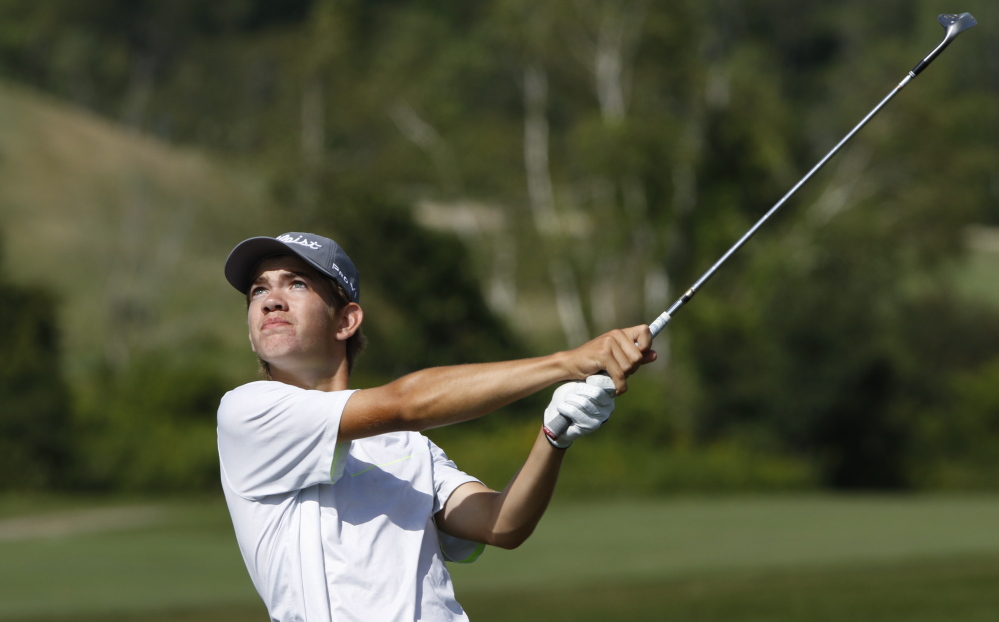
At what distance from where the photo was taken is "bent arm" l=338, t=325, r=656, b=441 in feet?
9.71

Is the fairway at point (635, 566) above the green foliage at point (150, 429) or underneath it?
underneath

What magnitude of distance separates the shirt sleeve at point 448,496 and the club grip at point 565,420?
1.19 feet

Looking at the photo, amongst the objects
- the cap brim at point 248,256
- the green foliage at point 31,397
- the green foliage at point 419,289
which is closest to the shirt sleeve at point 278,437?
the cap brim at point 248,256

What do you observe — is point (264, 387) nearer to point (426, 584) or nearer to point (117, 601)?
point (426, 584)

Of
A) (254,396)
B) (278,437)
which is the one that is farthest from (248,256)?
(278,437)

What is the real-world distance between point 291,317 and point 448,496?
0.60 metres

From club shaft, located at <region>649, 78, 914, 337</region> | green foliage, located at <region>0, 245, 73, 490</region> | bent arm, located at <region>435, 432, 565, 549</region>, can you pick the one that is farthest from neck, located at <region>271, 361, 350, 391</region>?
green foliage, located at <region>0, 245, 73, 490</region>

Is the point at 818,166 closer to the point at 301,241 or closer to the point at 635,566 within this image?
the point at 301,241

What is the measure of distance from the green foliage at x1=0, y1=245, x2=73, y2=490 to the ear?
954 inches

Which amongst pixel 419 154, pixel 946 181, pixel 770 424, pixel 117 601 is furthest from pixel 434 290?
pixel 117 601

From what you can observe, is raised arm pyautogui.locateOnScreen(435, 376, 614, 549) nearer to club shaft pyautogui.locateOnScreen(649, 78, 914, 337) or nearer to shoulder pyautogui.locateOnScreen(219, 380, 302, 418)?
club shaft pyautogui.locateOnScreen(649, 78, 914, 337)

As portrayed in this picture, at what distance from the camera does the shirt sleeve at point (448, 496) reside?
3373 mm

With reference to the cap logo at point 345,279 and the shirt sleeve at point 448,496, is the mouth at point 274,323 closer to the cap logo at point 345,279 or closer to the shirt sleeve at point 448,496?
the cap logo at point 345,279

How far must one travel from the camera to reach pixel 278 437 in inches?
121
